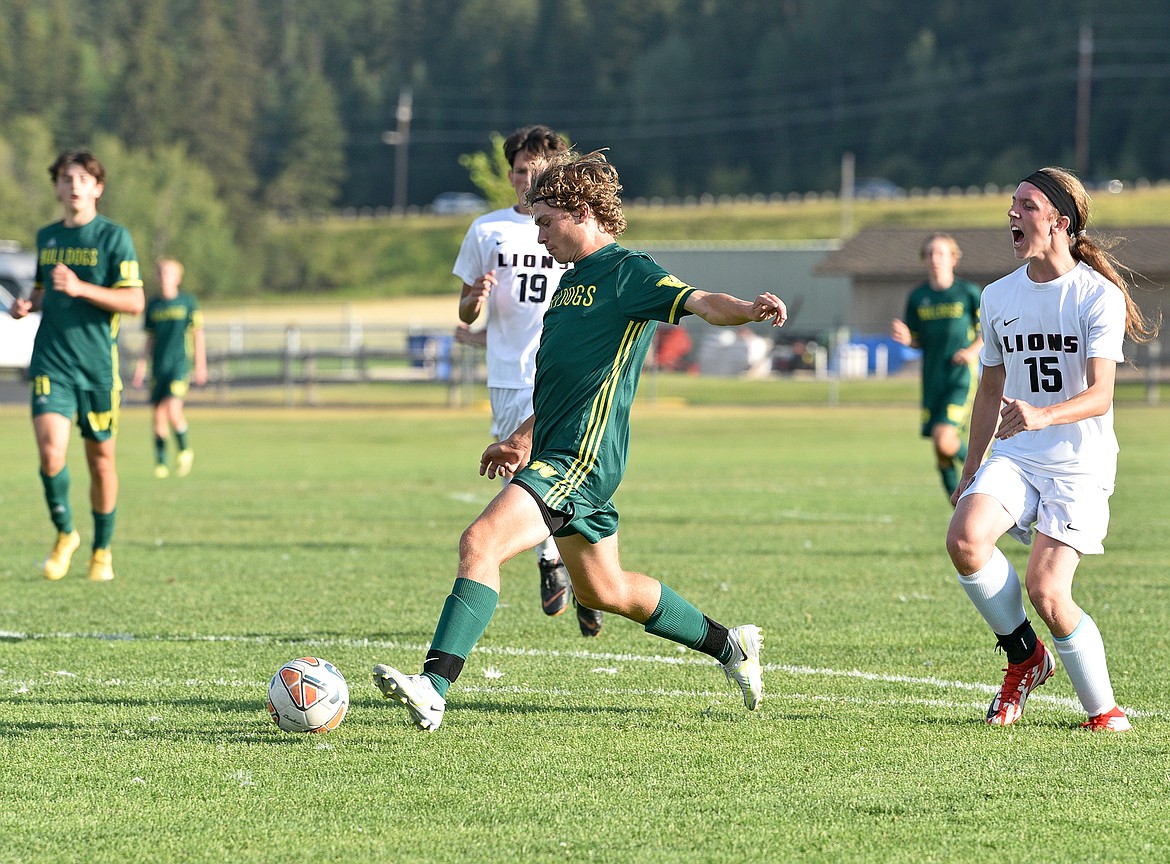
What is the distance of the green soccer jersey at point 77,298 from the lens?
887 centimetres

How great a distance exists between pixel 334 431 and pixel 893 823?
20.5 meters

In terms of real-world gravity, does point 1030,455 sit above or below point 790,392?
above

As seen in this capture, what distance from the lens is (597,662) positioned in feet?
21.9

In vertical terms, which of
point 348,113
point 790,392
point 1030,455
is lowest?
point 790,392

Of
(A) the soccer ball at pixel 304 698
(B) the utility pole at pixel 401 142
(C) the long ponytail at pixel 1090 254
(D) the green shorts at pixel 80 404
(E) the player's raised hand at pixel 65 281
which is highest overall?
(B) the utility pole at pixel 401 142

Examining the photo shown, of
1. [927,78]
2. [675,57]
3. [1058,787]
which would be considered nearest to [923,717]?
[1058,787]

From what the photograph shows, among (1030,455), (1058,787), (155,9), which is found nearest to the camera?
(1058,787)

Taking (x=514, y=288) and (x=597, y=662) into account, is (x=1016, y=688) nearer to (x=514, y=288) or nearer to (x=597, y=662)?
(x=597, y=662)

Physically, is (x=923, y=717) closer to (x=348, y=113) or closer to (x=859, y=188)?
(x=859, y=188)

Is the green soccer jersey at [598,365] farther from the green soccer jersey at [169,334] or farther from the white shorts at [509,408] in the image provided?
the green soccer jersey at [169,334]

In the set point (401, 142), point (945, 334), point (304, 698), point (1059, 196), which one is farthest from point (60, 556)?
point (401, 142)

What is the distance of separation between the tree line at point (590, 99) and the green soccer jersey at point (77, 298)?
79203 millimetres

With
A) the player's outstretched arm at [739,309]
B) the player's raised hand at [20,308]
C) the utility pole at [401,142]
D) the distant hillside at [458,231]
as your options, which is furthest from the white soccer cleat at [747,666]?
the utility pole at [401,142]

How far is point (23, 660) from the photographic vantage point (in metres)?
6.59
